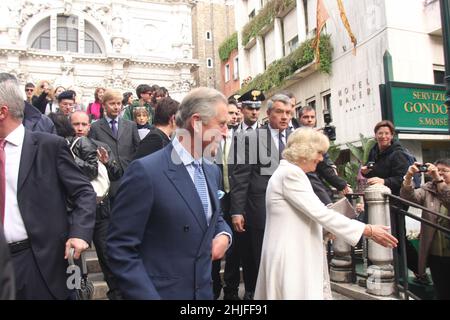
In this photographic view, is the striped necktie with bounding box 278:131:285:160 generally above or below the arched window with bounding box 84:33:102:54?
below

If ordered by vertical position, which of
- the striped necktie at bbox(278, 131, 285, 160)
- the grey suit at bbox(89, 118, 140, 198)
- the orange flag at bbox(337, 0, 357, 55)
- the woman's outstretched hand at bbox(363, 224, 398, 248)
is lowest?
the woman's outstretched hand at bbox(363, 224, 398, 248)

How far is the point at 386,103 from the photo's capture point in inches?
359

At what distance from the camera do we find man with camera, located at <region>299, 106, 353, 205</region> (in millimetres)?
4074

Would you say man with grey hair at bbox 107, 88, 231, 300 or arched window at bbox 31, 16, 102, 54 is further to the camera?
arched window at bbox 31, 16, 102, 54

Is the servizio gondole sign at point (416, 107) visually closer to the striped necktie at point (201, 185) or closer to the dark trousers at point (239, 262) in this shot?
the dark trousers at point (239, 262)

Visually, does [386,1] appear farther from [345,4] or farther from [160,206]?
[160,206]

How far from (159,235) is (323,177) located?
2.98 m

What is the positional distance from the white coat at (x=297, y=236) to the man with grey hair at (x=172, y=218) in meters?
0.61

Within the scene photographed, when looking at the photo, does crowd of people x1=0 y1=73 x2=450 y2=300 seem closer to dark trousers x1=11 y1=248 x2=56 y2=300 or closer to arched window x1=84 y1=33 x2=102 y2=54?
dark trousers x1=11 y1=248 x2=56 y2=300

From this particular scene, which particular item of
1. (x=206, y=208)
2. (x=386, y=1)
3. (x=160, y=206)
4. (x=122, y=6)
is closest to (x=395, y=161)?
(x=206, y=208)

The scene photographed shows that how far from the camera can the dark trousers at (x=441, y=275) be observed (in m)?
4.60

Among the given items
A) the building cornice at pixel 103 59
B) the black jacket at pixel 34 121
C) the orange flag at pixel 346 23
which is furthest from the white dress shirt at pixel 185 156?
the building cornice at pixel 103 59

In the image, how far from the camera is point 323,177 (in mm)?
4766

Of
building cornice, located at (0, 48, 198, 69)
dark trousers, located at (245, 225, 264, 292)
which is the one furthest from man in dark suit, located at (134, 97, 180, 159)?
building cornice, located at (0, 48, 198, 69)
